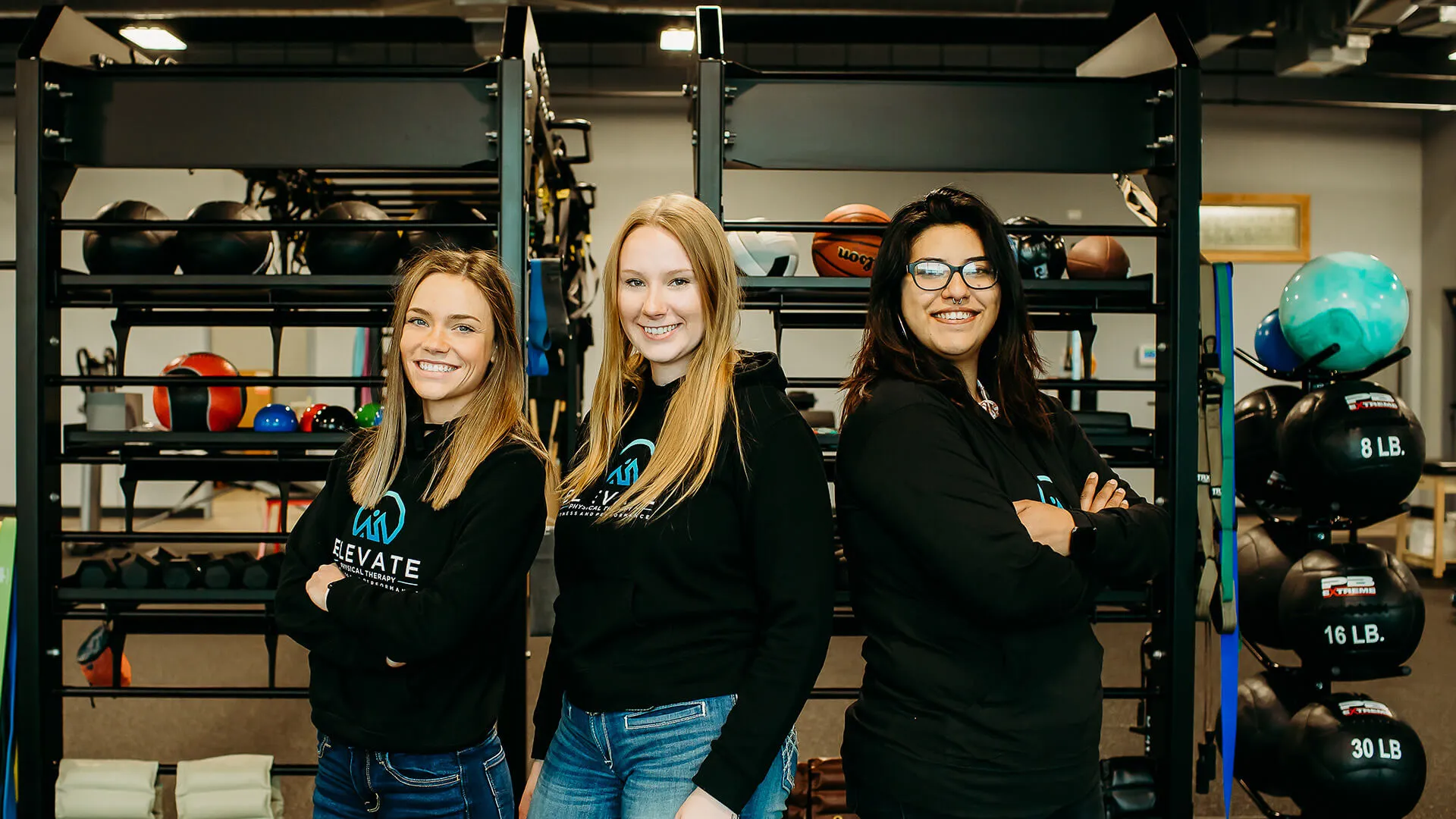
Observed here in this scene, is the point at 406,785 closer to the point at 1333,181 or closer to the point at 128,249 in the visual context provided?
the point at 128,249

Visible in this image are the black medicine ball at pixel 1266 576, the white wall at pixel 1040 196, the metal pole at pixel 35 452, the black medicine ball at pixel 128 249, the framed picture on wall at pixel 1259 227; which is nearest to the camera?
the metal pole at pixel 35 452

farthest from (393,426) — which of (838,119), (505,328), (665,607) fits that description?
(838,119)

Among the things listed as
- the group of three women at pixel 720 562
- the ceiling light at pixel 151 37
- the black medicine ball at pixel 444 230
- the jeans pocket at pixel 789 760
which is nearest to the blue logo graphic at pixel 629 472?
the group of three women at pixel 720 562

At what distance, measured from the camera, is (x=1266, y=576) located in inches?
121

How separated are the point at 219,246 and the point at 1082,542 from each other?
7.83 feet

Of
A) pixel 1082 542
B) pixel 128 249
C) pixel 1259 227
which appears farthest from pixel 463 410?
pixel 1259 227

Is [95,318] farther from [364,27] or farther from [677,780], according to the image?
[677,780]

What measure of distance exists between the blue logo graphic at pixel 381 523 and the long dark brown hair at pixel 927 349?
2.45 ft

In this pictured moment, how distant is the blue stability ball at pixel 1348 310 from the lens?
2.84 meters

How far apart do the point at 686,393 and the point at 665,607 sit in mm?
302

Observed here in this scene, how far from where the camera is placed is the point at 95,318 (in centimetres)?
872

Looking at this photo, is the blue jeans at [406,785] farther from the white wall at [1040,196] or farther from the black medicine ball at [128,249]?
the white wall at [1040,196]

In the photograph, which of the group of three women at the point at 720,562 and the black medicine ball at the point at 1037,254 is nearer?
the group of three women at the point at 720,562

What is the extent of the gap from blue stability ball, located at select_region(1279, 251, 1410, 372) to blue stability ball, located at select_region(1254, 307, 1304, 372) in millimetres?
145
